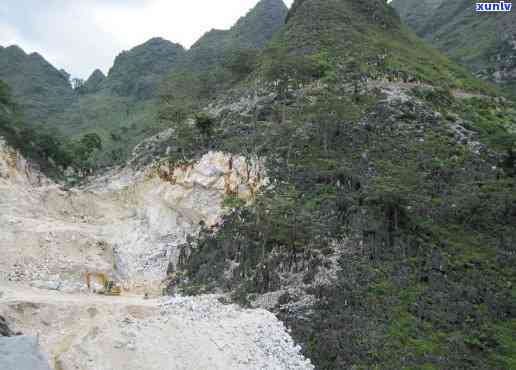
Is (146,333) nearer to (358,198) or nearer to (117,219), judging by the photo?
(358,198)

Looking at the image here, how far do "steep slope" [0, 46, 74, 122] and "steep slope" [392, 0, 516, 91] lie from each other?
69.7m

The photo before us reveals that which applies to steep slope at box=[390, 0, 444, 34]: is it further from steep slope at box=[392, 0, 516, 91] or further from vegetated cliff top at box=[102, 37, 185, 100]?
vegetated cliff top at box=[102, 37, 185, 100]

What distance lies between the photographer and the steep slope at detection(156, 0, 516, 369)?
1488 centimetres

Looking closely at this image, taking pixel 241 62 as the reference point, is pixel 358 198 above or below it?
below

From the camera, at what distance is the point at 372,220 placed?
20.2m

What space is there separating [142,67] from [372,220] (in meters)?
88.6

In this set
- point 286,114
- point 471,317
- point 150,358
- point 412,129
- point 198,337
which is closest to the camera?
point 150,358

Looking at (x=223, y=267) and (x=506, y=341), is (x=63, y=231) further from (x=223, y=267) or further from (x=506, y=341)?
(x=506, y=341)

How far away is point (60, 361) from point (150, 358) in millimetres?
2374

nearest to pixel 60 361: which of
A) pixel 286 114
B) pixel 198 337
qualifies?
pixel 198 337

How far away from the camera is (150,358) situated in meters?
12.8

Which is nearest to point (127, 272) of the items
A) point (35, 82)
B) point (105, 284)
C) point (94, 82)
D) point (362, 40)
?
point (105, 284)

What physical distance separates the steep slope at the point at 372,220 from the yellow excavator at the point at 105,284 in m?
2.99

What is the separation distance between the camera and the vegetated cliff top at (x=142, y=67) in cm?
9044
